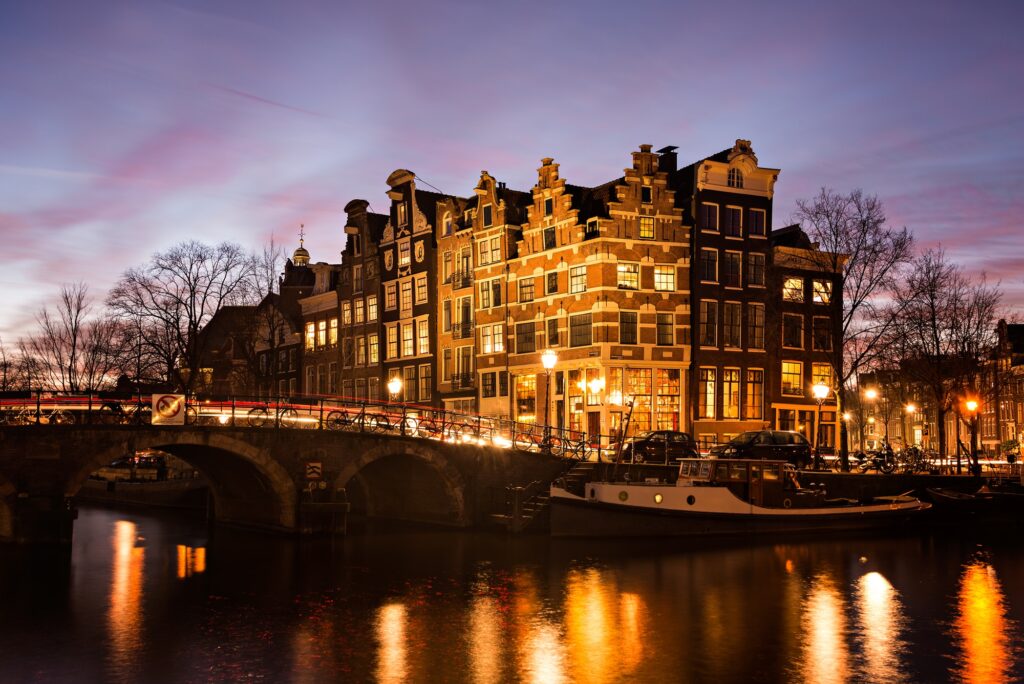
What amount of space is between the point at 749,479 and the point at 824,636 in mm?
17785

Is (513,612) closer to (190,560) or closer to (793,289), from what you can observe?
(190,560)

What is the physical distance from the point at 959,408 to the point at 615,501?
27.4 meters

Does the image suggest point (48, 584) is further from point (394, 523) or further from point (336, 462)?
point (394, 523)

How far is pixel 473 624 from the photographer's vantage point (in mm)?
25641

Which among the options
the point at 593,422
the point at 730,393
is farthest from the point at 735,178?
the point at 593,422

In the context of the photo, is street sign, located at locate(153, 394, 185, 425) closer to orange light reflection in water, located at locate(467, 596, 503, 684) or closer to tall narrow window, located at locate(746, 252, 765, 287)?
orange light reflection in water, located at locate(467, 596, 503, 684)

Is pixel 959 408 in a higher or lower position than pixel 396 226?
lower

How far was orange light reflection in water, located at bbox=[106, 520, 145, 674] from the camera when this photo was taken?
908 inches

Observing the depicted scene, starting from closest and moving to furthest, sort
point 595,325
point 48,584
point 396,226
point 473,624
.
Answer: point 473,624
point 48,584
point 595,325
point 396,226

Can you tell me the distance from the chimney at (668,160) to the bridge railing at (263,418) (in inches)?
698

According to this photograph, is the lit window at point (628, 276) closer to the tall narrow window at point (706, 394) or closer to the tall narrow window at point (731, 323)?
the tall narrow window at point (731, 323)

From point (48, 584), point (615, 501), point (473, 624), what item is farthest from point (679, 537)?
point (48, 584)

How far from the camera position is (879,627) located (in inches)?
1000

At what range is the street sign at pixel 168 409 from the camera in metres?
39.3
